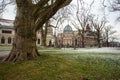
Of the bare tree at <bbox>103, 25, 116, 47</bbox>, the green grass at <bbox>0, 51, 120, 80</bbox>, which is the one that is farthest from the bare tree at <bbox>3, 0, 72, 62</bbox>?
the bare tree at <bbox>103, 25, 116, 47</bbox>

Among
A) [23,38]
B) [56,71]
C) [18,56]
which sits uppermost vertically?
[23,38]

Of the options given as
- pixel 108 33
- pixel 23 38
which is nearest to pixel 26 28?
pixel 23 38

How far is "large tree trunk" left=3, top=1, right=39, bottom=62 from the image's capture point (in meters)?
12.9

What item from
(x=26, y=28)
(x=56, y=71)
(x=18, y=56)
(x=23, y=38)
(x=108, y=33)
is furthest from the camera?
(x=108, y=33)

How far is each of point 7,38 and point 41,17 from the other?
71.0 m

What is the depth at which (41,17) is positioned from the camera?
46.5 ft

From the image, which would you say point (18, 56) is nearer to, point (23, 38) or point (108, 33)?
point (23, 38)

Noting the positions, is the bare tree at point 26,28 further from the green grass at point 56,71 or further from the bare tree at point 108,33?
the bare tree at point 108,33

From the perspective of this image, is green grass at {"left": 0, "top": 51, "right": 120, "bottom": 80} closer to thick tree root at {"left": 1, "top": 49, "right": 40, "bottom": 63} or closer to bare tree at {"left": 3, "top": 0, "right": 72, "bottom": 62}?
thick tree root at {"left": 1, "top": 49, "right": 40, "bottom": 63}

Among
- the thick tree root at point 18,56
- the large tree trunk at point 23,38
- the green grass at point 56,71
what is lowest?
the green grass at point 56,71

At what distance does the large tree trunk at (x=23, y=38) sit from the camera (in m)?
12.9

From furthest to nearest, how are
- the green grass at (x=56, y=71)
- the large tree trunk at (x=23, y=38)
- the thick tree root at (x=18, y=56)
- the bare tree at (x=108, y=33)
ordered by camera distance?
the bare tree at (x=108, y=33) → the large tree trunk at (x=23, y=38) → the thick tree root at (x=18, y=56) → the green grass at (x=56, y=71)

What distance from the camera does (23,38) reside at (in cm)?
1329

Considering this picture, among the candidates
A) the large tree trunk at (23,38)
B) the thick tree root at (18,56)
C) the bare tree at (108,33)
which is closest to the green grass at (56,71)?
the thick tree root at (18,56)
